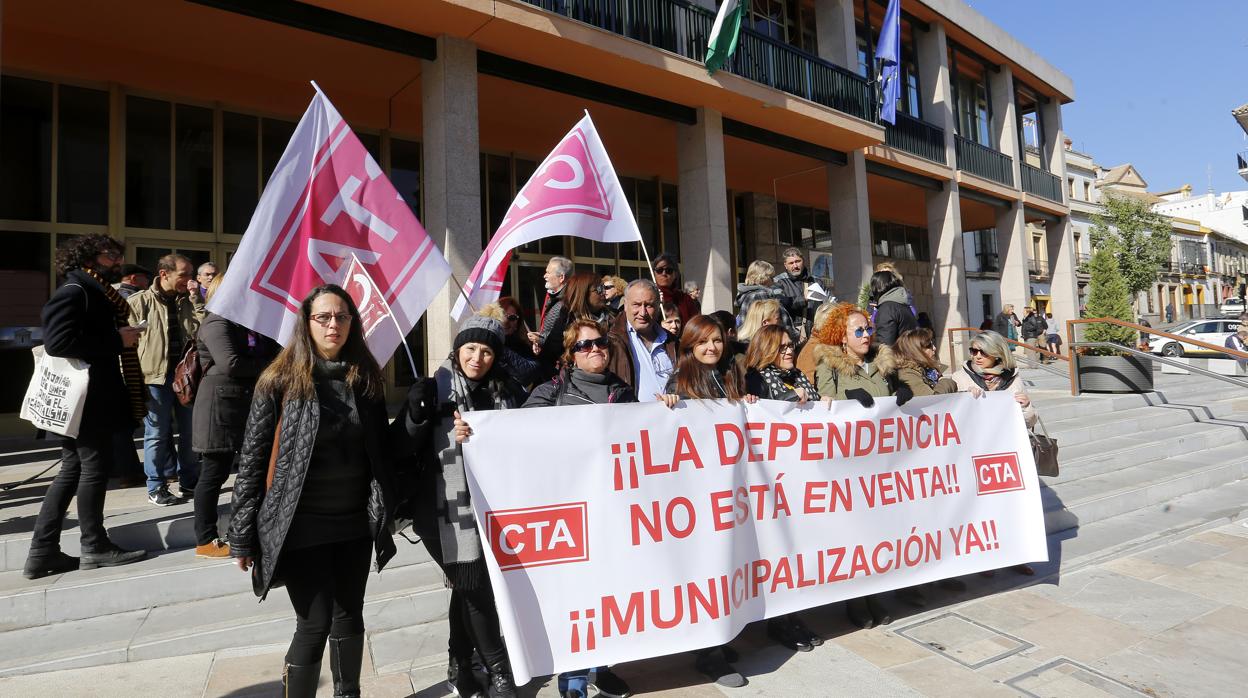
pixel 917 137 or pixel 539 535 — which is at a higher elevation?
pixel 917 137

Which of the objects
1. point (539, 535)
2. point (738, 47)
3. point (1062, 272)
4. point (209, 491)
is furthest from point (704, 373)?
point (1062, 272)

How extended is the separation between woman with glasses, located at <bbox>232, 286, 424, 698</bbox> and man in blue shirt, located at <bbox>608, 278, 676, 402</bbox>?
1.50 meters

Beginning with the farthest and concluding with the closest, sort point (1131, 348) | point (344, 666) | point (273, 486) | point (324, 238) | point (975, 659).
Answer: point (1131, 348) → point (975, 659) → point (324, 238) → point (344, 666) → point (273, 486)

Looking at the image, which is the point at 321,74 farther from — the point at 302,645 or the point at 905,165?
the point at 905,165

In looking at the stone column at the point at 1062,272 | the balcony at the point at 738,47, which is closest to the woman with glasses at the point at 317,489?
the balcony at the point at 738,47

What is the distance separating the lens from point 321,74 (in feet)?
29.0

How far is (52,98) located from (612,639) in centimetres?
975

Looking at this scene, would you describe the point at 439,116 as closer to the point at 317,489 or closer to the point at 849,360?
the point at 849,360

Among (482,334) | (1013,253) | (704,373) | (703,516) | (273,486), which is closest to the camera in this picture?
(273,486)

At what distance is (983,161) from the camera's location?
18.4 metres

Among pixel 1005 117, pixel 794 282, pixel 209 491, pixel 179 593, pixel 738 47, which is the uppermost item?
pixel 1005 117

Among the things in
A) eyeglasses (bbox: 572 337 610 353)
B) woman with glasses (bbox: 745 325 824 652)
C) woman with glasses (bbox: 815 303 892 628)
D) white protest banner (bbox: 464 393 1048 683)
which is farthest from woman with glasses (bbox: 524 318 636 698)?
woman with glasses (bbox: 815 303 892 628)

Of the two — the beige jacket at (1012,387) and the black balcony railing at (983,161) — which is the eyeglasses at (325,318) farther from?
the black balcony railing at (983,161)

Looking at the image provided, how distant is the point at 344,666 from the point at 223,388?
2.06 m
